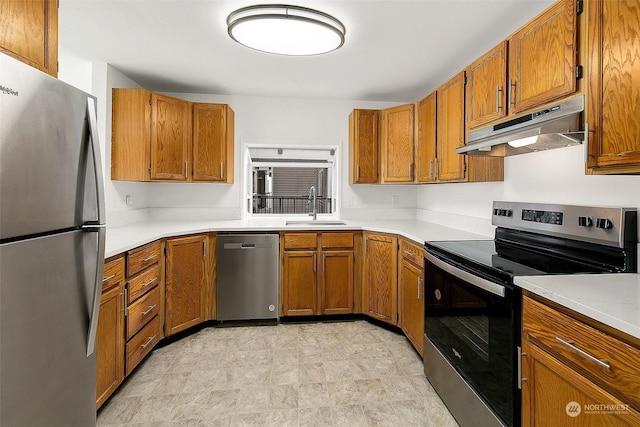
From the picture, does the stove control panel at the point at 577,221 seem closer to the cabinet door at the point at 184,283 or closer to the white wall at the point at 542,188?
the white wall at the point at 542,188

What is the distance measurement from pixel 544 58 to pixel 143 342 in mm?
2985

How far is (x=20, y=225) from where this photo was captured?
955mm

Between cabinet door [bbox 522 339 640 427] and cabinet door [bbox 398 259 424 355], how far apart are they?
3.80 ft

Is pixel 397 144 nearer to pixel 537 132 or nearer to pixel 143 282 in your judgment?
pixel 537 132

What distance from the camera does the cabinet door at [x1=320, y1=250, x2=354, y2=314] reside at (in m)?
3.22

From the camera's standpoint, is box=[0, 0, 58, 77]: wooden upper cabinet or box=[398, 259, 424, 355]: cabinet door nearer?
box=[0, 0, 58, 77]: wooden upper cabinet

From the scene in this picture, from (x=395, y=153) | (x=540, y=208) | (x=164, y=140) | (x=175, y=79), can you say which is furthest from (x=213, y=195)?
(x=540, y=208)

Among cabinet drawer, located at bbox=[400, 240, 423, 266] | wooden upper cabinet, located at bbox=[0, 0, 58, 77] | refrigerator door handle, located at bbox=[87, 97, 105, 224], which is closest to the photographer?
wooden upper cabinet, located at bbox=[0, 0, 58, 77]

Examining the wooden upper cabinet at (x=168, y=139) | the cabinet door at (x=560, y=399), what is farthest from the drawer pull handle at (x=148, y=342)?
the cabinet door at (x=560, y=399)

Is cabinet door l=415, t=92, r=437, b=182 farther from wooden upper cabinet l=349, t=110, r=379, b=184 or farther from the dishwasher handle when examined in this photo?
the dishwasher handle

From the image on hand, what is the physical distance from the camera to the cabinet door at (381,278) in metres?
2.97

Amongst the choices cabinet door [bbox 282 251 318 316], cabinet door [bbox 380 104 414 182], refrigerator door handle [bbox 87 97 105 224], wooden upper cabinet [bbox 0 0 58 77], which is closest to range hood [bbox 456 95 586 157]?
cabinet door [bbox 380 104 414 182]

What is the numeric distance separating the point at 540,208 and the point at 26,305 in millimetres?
2308

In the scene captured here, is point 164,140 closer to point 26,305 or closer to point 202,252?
point 202,252
